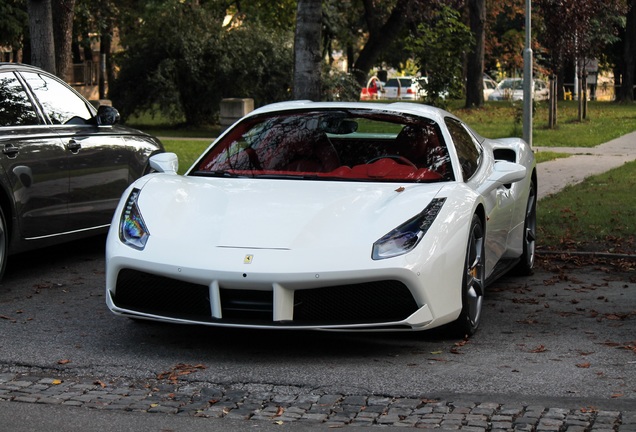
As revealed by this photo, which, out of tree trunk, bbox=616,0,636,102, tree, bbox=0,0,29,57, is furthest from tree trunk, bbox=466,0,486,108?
tree, bbox=0,0,29,57

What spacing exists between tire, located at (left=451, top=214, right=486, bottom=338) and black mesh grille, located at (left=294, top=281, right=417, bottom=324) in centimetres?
61

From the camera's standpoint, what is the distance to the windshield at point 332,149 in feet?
24.2

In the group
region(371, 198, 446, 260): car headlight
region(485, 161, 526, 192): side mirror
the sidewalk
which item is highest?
region(485, 161, 526, 192): side mirror

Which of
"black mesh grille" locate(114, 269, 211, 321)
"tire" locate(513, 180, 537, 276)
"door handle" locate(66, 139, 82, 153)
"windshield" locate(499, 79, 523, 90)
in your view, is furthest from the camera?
"windshield" locate(499, 79, 523, 90)

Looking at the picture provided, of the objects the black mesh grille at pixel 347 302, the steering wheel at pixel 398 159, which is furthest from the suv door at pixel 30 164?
the black mesh grille at pixel 347 302

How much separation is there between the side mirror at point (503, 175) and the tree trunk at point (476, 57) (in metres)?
35.3

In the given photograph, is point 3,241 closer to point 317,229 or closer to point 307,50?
point 317,229

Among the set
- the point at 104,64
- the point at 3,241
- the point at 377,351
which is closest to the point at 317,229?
the point at 377,351

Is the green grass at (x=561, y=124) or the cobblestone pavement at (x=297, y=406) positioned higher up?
the green grass at (x=561, y=124)

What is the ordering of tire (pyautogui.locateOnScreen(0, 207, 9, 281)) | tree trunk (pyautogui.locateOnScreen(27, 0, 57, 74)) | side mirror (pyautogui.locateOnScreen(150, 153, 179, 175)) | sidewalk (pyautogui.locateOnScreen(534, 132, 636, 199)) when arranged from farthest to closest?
sidewalk (pyautogui.locateOnScreen(534, 132, 636, 199)) → tree trunk (pyautogui.locateOnScreen(27, 0, 57, 74)) → tire (pyautogui.locateOnScreen(0, 207, 9, 281)) → side mirror (pyautogui.locateOnScreen(150, 153, 179, 175))

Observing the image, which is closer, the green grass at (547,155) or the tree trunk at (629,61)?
the green grass at (547,155)

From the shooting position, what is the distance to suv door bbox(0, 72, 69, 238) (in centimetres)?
859

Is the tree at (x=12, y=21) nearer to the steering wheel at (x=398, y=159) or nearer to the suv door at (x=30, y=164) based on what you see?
the suv door at (x=30, y=164)

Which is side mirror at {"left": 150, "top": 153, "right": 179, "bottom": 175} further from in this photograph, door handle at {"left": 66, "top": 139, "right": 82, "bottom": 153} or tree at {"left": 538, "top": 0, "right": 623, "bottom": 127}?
tree at {"left": 538, "top": 0, "right": 623, "bottom": 127}
